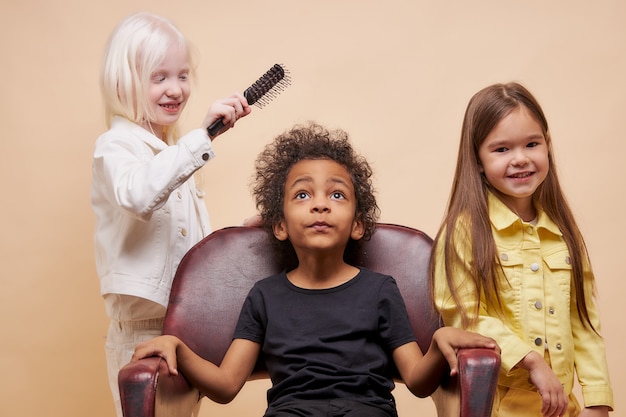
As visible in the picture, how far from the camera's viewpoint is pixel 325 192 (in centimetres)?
224

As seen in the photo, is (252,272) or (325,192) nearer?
(325,192)

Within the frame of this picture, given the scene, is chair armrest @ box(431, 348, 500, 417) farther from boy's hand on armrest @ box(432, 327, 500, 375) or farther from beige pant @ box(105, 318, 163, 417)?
beige pant @ box(105, 318, 163, 417)

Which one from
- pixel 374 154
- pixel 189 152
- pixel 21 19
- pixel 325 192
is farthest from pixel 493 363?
pixel 21 19

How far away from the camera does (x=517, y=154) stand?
227cm

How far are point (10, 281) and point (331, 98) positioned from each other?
1301 millimetres

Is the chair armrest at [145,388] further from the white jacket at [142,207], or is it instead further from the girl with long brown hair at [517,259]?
the girl with long brown hair at [517,259]

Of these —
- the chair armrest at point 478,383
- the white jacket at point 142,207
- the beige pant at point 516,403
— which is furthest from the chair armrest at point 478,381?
the white jacket at point 142,207

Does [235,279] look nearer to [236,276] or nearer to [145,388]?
[236,276]

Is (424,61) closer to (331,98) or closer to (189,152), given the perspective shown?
(331,98)

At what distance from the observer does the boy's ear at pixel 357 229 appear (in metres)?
2.32

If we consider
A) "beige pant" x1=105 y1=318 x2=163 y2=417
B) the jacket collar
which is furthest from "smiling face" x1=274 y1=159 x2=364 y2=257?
"beige pant" x1=105 y1=318 x2=163 y2=417

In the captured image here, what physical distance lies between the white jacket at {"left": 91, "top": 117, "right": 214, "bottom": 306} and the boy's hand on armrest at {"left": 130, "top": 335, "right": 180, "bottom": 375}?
428 mm

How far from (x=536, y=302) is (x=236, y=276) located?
74cm

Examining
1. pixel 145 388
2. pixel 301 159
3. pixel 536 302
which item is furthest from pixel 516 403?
pixel 145 388
